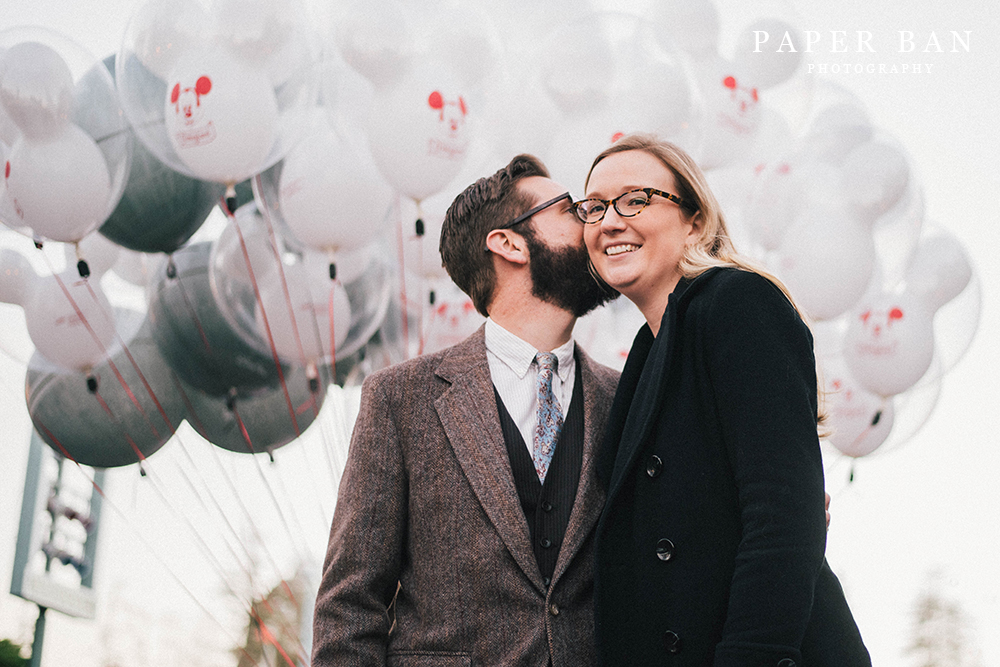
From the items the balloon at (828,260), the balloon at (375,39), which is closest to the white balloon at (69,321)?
the balloon at (375,39)

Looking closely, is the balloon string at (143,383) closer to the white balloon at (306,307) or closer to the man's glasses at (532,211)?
the white balloon at (306,307)

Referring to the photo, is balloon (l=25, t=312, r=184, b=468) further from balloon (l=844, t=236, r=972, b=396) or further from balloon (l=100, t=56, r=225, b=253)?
balloon (l=844, t=236, r=972, b=396)

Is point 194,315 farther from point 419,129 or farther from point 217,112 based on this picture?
point 419,129

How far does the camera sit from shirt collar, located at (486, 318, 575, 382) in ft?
5.65

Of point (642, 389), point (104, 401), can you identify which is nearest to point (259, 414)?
point (104, 401)

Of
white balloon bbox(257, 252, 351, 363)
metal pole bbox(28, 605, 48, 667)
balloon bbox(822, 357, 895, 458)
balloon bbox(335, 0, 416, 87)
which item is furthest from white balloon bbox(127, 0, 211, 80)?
metal pole bbox(28, 605, 48, 667)

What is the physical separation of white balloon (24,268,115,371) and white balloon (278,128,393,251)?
41.5 inches

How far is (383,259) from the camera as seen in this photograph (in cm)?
390

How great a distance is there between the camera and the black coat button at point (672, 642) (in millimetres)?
1206

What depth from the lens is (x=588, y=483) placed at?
1.50 metres

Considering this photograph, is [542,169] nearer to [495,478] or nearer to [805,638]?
[495,478]

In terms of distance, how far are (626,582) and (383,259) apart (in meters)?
2.80

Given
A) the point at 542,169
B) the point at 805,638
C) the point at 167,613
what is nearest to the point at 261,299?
the point at 542,169

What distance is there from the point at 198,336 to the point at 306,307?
59 centimetres
